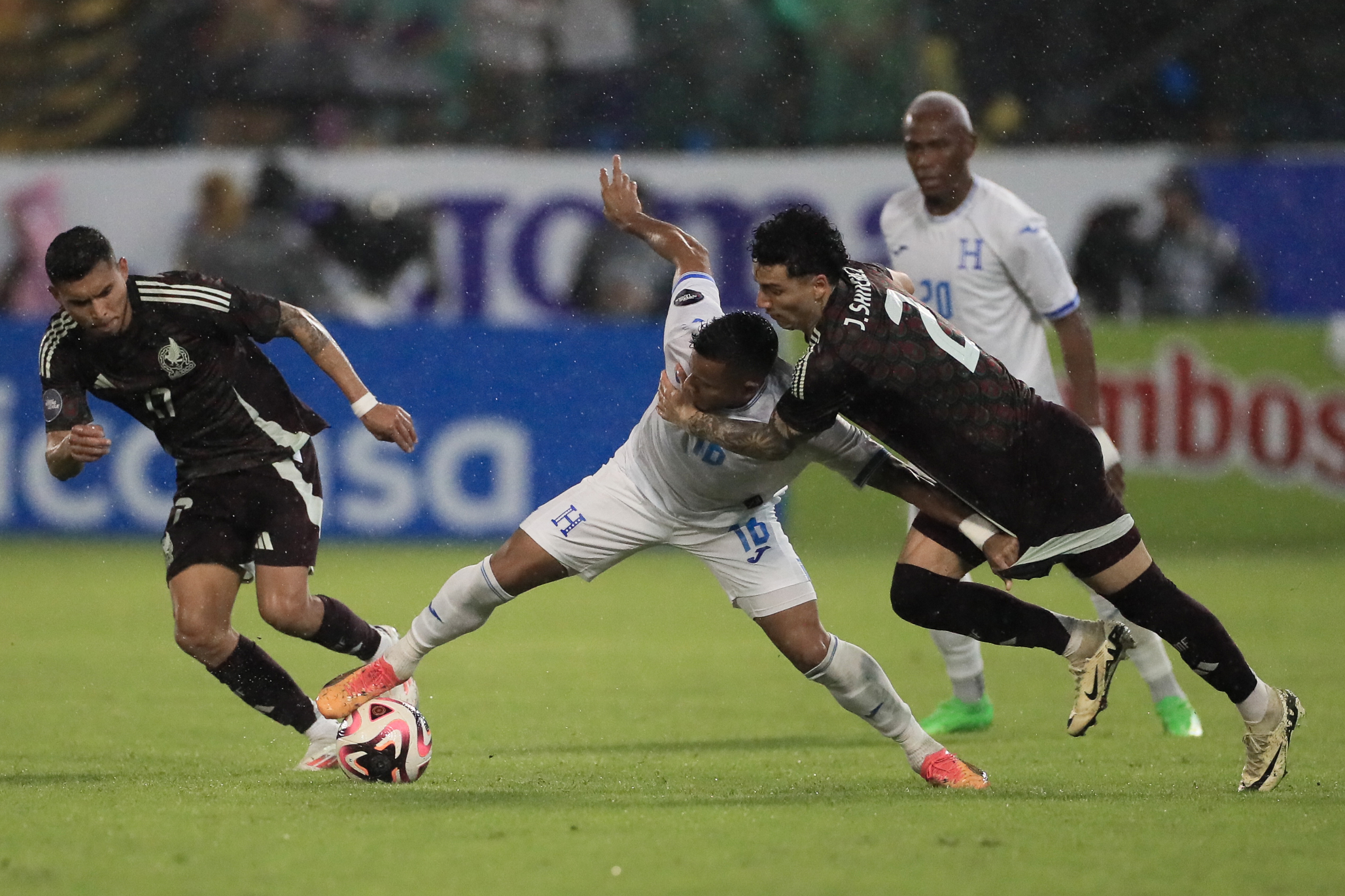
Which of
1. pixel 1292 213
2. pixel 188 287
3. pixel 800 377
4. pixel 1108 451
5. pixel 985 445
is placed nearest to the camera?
pixel 800 377

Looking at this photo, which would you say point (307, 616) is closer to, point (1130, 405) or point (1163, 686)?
point (1163, 686)

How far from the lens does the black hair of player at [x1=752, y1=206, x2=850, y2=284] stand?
5613 millimetres

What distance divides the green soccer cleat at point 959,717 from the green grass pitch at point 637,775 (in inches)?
4.7

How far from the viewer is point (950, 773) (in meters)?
6.06

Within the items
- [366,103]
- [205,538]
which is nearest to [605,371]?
[366,103]

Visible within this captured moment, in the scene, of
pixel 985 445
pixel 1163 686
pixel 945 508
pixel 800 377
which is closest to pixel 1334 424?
pixel 1163 686

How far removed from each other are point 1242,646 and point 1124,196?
7.10 m

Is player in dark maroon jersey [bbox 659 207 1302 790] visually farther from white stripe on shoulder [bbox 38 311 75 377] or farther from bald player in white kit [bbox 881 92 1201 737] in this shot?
white stripe on shoulder [bbox 38 311 75 377]

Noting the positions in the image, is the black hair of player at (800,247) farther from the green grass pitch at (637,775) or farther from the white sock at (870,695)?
the green grass pitch at (637,775)

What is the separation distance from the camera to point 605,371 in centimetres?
1388

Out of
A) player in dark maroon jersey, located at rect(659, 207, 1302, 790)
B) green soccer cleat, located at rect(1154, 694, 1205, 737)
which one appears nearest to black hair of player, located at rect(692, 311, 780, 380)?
player in dark maroon jersey, located at rect(659, 207, 1302, 790)

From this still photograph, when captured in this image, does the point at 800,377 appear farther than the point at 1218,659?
No

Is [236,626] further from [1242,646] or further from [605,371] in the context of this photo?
[1242,646]

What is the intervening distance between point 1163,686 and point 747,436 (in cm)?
261
